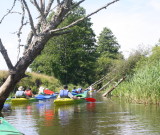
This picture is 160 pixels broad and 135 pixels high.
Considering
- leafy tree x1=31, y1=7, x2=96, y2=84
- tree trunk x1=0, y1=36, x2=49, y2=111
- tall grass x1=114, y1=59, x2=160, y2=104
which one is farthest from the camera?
leafy tree x1=31, y1=7, x2=96, y2=84

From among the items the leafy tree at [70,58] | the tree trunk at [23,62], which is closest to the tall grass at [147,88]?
the tree trunk at [23,62]

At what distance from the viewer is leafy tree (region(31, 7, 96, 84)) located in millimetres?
40888

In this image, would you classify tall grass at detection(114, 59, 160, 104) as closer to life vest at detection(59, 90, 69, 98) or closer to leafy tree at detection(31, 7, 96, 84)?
life vest at detection(59, 90, 69, 98)

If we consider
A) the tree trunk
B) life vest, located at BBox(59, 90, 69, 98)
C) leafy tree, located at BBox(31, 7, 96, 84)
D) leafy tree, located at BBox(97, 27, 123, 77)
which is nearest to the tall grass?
life vest, located at BBox(59, 90, 69, 98)

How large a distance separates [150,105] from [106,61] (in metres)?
37.3

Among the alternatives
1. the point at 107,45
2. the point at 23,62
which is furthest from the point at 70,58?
the point at 23,62

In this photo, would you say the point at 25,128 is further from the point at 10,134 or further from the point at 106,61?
the point at 106,61

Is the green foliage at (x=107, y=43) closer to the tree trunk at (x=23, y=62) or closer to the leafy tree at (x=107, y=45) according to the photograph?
the leafy tree at (x=107, y=45)

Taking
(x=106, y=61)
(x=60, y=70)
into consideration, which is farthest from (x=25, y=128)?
(x=106, y=61)

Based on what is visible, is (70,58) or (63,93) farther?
(70,58)

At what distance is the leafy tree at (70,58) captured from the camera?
4089 centimetres

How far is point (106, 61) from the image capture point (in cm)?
5197

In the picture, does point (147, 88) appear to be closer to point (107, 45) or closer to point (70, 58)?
point (70, 58)

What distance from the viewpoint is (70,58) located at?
135 ft
